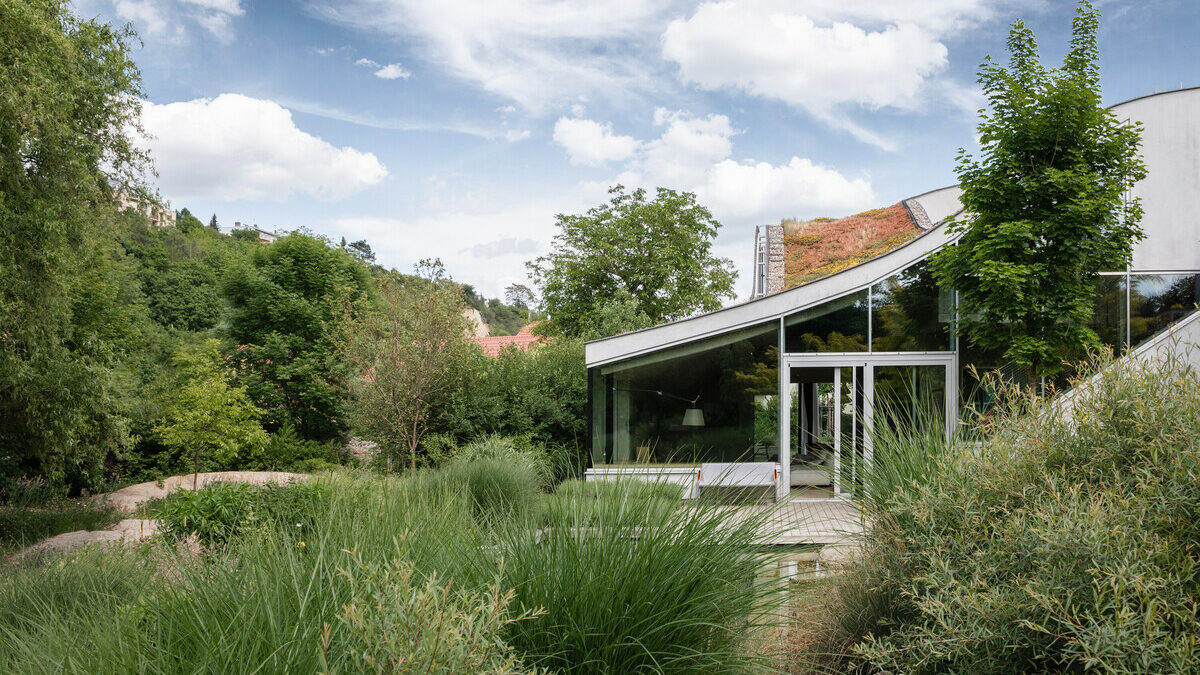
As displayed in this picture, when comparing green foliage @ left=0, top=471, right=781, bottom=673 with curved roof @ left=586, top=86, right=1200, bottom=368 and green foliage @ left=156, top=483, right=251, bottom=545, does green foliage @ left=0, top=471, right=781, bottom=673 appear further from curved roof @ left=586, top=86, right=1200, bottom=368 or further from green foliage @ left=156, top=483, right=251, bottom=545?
curved roof @ left=586, top=86, right=1200, bottom=368

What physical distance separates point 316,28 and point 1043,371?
1384 centimetres

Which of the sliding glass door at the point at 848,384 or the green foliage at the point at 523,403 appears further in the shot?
the green foliage at the point at 523,403

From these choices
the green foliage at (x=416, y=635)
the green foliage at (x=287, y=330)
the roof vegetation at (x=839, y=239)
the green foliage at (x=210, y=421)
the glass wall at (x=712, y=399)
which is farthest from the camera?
the green foliage at (x=287, y=330)

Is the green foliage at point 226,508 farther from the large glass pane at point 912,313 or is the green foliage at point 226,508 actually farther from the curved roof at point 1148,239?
the large glass pane at point 912,313

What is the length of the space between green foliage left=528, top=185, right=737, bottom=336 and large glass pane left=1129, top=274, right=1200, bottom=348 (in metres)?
19.9

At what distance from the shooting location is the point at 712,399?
1241cm

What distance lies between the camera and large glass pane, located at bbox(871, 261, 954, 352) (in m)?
12.0

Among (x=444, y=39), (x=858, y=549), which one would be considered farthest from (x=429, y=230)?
(x=858, y=549)

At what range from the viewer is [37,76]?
26.9 feet

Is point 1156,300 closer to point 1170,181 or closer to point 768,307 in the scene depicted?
point 1170,181

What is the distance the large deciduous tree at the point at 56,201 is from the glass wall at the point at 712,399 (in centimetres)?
801

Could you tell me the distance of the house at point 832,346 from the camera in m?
11.7

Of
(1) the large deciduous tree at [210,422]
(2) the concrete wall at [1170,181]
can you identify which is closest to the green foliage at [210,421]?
(1) the large deciduous tree at [210,422]

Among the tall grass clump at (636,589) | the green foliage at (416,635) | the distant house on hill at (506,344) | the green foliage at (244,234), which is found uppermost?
the green foliage at (244,234)
